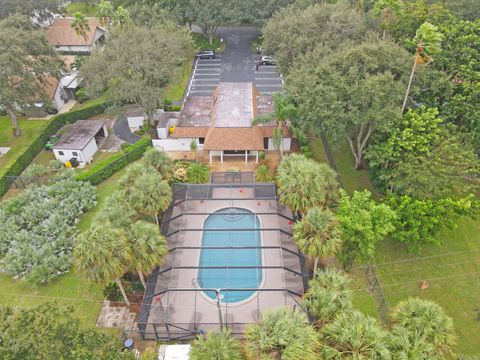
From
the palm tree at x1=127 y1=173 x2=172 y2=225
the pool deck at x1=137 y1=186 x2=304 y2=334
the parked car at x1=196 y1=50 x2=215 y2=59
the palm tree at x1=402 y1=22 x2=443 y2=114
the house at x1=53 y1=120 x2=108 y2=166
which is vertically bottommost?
the pool deck at x1=137 y1=186 x2=304 y2=334

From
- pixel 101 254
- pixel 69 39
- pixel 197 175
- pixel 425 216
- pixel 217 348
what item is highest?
pixel 69 39

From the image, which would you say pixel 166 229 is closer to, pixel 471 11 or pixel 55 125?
pixel 55 125

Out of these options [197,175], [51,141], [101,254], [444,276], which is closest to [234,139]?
[197,175]

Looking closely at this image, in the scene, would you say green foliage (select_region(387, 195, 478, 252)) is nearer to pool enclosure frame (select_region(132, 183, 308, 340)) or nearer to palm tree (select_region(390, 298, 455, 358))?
palm tree (select_region(390, 298, 455, 358))

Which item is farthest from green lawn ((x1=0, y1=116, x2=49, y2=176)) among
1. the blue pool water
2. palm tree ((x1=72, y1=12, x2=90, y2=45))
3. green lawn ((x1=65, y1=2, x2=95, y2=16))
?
green lawn ((x1=65, y1=2, x2=95, y2=16))

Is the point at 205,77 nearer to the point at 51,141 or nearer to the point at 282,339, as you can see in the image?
the point at 51,141

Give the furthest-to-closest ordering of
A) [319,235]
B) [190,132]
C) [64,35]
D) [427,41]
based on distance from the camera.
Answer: [64,35]
[190,132]
[427,41]
[319,235]
